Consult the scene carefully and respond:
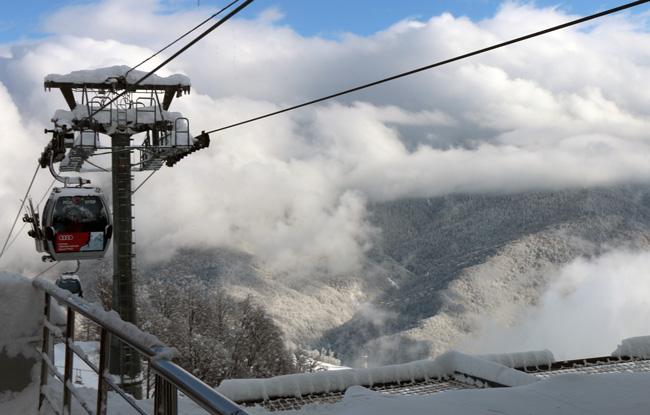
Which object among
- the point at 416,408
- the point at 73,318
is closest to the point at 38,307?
the point at 73,318

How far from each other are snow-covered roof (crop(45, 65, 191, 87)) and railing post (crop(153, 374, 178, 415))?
1424cm

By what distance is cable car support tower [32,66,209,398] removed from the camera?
13164 mm

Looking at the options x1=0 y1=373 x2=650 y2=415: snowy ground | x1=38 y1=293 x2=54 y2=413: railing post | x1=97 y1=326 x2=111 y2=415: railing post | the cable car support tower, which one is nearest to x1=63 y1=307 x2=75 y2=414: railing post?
x1=97 y1=326 x2=111 y2=415: railing post

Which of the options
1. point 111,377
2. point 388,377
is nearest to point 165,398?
point 111,377

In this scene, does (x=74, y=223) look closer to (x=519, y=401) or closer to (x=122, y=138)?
(x=122, y=138)

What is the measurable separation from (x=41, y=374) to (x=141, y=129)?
11.8 m

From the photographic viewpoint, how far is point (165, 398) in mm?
1663

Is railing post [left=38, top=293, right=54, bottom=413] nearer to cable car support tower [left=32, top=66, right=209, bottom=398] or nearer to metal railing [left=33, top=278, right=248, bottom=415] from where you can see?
metal railing [left=33, top=278, right=248, bottom=415]

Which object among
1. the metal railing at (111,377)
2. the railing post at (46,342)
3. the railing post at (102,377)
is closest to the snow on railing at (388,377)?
the railing post at (46,342)

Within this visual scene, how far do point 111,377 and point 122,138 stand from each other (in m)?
12.9

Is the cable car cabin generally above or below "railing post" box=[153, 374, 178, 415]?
above

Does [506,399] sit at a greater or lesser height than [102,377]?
lesser

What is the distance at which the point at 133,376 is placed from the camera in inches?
512

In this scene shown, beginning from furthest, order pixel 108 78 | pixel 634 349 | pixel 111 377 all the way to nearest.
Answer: pixel 108 78 → pixel 634 349 → pixel 111 377
